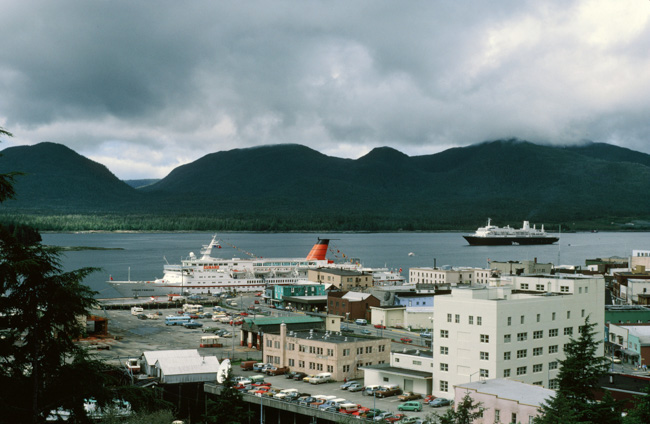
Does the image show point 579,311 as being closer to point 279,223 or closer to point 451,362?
point 451,362

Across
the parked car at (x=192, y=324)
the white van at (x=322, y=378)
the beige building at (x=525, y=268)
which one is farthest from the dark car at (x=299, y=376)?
the beige building at (x=525, y=268)

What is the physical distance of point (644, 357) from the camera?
86.9ft

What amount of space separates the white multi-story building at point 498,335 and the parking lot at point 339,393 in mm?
A: 1821

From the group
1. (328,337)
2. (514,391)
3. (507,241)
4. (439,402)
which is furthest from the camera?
(507,241)

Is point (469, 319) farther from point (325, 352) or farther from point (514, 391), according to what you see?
point (325, 352)

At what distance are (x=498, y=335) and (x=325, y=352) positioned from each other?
247 inches

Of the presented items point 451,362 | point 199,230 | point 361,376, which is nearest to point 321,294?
point 361,376

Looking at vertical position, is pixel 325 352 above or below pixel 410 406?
above

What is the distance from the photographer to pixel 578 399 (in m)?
13.7

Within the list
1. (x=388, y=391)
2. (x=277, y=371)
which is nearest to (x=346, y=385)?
(x=388, y=391)

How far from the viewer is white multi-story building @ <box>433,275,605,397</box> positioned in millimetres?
20625

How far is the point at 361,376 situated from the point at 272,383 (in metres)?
3.31

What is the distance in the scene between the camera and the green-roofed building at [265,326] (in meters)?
29.5

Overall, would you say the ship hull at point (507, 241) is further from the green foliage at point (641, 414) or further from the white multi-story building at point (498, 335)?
the green foliage at point (641, 414)
